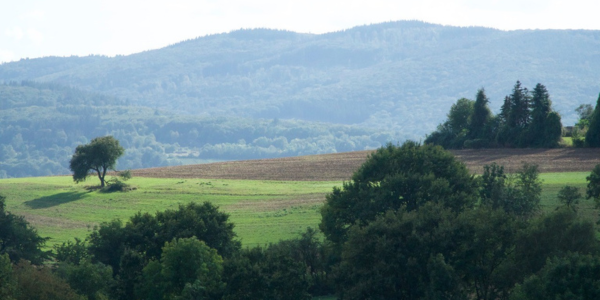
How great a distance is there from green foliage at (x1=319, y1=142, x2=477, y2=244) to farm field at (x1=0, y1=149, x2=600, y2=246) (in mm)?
8789

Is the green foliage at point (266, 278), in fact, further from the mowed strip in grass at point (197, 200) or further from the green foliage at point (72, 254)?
the green foliage at point (72, 254)

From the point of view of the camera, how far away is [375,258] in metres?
40.8

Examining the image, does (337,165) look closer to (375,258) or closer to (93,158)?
(93,158)

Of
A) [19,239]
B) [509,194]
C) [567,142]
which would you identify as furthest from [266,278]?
[567,142]

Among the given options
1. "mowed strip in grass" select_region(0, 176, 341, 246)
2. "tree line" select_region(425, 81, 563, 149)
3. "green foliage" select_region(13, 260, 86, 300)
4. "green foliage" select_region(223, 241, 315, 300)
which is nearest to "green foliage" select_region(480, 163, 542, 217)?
"mowed strip in grass" select_region(0, 176, 341, 246)

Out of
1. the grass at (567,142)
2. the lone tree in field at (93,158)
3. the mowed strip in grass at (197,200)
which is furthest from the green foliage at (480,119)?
the lone tree in field at (93,158)

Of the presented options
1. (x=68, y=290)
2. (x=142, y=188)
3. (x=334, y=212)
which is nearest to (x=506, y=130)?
(x=142, y=188)

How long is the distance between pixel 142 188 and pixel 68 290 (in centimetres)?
4704

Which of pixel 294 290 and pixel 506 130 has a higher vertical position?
pixel 506 130

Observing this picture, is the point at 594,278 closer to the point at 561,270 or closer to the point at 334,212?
the point at 561,270

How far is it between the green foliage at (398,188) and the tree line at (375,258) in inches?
3.5

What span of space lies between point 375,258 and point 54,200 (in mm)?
53072

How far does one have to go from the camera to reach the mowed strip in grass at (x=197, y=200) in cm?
6384

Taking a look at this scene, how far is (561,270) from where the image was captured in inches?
1347
